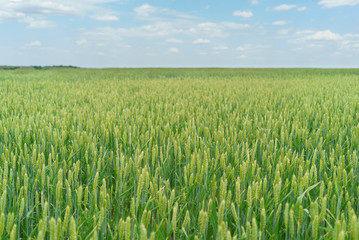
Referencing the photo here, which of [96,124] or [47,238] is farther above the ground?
[96,124]

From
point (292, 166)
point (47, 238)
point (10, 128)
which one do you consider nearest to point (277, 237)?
point (292, 166)

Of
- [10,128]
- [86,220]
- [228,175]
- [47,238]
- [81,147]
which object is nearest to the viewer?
[86,220]

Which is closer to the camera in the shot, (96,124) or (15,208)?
(15,208)

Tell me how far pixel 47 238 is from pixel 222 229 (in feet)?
2.59

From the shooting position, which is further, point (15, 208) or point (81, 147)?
point (81, 147)

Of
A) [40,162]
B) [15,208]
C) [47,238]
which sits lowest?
[47,238]

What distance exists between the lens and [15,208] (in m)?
1.24

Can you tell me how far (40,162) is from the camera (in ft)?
5.03

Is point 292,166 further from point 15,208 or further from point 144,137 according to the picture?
point 15,208

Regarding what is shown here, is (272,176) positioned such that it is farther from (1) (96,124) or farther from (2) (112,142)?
(1) (96,124)

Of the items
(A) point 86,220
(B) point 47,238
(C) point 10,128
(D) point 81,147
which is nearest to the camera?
(A) point 86,220

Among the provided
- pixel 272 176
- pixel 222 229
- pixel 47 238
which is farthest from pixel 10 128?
pixel 222 229

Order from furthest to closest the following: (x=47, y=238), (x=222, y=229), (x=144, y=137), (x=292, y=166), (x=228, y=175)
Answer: (x=144, y=137) < (x=292, y=166) < (x=228, y=175) < (x=47, y=238) < (x=222, y=229)

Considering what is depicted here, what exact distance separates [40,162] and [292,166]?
1.36 metres
